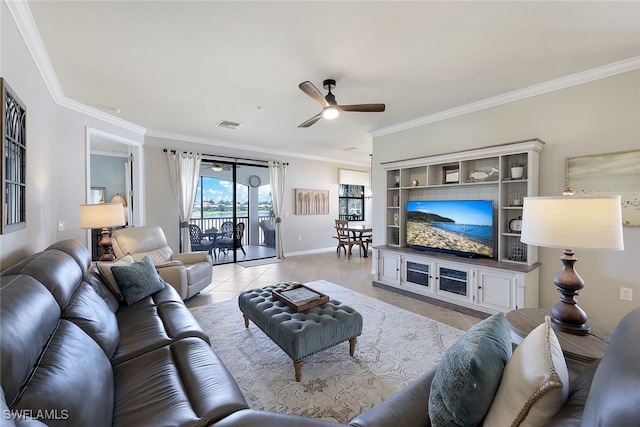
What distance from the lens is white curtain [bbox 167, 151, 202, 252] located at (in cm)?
526

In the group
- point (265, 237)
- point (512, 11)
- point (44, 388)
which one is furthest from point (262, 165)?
point (44, 388)

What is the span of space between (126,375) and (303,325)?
3.62 feet

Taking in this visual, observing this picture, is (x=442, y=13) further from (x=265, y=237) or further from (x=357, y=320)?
(x=265, y=237)

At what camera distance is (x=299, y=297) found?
249cm

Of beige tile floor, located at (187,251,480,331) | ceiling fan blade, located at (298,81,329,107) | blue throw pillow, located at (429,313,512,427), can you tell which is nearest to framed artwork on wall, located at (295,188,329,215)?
beige tile floor, located at (187,251,480,331)

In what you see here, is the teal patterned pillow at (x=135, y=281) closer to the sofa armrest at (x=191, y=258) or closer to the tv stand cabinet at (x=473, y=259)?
the sofa armrest at (x=191, y=258)

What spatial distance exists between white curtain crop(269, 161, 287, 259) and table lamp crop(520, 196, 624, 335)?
218 inches

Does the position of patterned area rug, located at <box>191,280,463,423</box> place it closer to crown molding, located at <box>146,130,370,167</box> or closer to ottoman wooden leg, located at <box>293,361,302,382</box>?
ottoman wooden leg, located at <box>293,361,302,382</box>

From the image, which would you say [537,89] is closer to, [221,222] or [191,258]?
[191,258]

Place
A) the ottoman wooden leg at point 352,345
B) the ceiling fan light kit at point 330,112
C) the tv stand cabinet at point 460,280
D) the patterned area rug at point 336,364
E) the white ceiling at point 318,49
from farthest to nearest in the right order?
→ the tv stand cabinet at point 460,280 → the ceiling fan light kit at point 330,112 → the ottoman wooden leg at point 352,345 → the white ceiling at point 318,49 → the patterned area rug at point 336,364

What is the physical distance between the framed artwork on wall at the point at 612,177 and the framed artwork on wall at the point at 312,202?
Answer: 211 inches

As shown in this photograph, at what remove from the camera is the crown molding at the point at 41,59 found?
1863 millimetres

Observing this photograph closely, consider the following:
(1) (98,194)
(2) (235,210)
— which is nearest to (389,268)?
(2) (235,210)

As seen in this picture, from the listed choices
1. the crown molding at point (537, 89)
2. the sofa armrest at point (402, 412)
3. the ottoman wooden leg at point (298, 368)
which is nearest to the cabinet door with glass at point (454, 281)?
the crown molding at point (537, 89)
